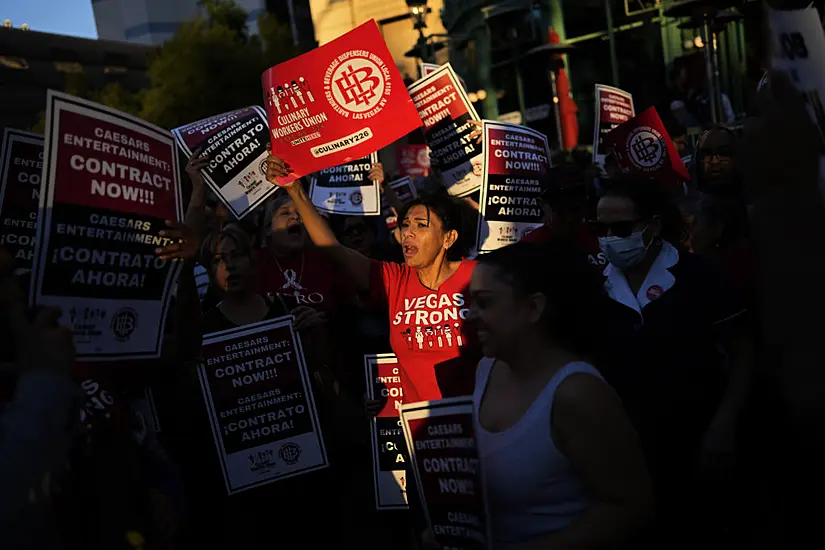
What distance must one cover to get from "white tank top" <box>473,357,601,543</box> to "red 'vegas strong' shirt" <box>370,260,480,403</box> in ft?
5.52

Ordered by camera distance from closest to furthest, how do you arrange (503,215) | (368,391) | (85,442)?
(85,442)
(368,391)
(503,215)

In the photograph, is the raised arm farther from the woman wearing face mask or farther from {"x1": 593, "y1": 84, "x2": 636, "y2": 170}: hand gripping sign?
{"x1": 593, "y1": 84, "x2": 636, "y2": 170}: hand gripping sign

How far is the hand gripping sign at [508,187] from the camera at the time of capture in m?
6.86

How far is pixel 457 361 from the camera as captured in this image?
4469 mm

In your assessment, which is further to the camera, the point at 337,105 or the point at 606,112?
the point at 606,112

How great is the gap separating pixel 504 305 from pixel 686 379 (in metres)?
1.35

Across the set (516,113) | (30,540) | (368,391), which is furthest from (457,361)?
(516,113)

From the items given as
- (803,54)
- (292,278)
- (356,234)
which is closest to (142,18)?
(356,234)

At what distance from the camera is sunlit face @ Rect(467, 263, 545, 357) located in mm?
2912

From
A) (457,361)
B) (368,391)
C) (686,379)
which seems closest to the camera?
(686,379)

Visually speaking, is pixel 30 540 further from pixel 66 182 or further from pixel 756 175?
pixel 756 175

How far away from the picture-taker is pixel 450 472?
108 inches

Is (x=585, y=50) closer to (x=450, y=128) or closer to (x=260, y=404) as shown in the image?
(x=450, y=128)

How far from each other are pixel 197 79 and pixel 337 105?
26269 mm
